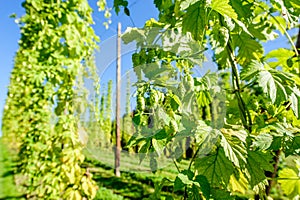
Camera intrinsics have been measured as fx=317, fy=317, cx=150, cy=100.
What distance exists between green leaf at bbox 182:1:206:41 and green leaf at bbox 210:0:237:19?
0.03 m

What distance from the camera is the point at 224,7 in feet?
2.64

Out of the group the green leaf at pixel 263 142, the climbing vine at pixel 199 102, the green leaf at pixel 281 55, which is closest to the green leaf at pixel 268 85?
the climbing vine at pixel 199 102

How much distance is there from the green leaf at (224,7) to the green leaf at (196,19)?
0.10 ft

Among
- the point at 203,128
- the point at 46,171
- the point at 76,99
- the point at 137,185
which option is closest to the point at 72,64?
the point at 76,99

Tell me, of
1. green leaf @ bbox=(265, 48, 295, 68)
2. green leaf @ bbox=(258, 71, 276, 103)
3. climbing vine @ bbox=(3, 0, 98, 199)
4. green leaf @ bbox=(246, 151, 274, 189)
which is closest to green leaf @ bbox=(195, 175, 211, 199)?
green leaf @ bbox=(246, 151, 274, 189)

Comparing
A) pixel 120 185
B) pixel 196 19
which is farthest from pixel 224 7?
pixel 120 185

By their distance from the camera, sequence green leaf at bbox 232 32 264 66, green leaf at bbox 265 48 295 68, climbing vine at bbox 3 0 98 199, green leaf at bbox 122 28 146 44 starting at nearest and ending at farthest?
1. green leaf at bbox 122 28 146 44
2. green leaf at bbox 232 32 264 66
3. green leaf at bbox 265 48 295 68
4. climbing vine at bbox 3 0 98 199

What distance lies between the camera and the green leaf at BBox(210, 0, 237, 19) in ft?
2.64

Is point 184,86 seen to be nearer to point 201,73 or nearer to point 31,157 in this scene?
point 201,73

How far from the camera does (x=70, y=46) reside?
12.5 feet

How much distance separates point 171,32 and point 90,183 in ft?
7.57

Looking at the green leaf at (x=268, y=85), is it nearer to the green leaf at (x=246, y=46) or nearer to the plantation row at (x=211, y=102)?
the plantation row at (x=211, y=102)

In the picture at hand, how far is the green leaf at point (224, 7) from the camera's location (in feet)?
2.64

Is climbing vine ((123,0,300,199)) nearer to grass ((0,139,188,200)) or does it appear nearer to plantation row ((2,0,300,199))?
plantation row ((2,0,300,199))
